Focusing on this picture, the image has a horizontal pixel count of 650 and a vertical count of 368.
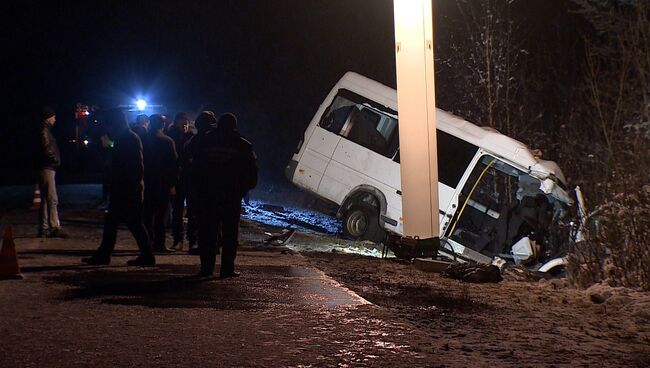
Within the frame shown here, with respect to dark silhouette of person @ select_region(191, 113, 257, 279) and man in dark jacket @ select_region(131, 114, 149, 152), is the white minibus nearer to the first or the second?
man in dark jacket @ select_region(131, 114, 149, 152)

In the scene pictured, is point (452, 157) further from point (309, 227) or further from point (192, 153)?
point (192, 153)

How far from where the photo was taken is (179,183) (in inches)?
432

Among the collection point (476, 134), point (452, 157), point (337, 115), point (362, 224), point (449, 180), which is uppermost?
point (337, 115)

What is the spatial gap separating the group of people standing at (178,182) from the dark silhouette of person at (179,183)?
61mm

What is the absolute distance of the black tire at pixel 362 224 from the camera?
53.9 ft

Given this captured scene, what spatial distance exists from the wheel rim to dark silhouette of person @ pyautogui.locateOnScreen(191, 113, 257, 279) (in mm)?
8167

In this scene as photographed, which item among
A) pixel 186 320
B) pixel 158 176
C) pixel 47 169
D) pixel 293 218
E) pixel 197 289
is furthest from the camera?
pixel 293 218

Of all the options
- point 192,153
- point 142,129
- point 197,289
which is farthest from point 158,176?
point 197,289

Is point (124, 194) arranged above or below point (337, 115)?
below

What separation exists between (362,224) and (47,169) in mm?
7065

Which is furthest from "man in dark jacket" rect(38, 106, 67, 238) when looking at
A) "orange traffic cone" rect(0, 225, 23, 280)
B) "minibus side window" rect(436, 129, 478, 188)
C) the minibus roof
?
"minibus side window" rect(436, 129, 478, 188)

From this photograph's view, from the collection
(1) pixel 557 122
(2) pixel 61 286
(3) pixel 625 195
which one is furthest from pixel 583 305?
(1) pixel 557 122

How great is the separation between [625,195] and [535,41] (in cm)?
1928

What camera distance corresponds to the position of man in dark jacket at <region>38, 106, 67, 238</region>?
11.3 metres
